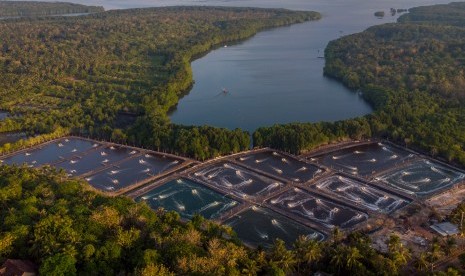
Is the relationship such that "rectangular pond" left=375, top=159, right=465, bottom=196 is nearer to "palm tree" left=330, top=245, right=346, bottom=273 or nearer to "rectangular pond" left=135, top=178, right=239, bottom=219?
"palm tree" left=330, top=245, right=346, bottom=273

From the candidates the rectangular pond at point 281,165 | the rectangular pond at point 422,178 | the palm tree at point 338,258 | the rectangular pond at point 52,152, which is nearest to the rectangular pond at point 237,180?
the rectangular pond at point 281,165

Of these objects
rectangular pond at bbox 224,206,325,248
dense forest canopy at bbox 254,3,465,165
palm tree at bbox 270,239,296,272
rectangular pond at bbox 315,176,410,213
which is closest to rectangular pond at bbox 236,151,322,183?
dense forest canopy at bbox 254,3,465,165

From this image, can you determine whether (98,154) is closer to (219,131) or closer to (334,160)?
(219,131)

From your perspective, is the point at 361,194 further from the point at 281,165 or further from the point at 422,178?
the point at 281,165

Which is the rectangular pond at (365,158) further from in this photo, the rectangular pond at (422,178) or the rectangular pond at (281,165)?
the rectangular pond at (281,165)

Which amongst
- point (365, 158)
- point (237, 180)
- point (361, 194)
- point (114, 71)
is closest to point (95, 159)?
point (237, 180)
